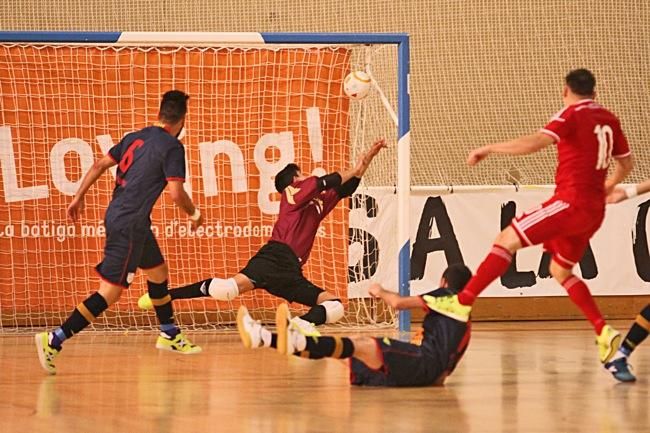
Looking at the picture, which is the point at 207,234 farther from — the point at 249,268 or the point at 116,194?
the point at 116,194

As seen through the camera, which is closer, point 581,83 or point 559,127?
point 559,127

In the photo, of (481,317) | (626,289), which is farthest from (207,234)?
(626,289)

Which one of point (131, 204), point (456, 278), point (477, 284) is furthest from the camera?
point (131, 204)

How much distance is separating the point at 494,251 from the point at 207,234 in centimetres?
435

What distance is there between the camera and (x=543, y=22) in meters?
14.3

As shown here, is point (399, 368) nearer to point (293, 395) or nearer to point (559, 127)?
point (293, 395)

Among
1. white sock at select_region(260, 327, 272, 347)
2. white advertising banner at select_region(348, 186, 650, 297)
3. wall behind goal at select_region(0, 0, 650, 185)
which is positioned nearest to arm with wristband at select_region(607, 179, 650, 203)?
white sock at select_region(260, 327, 272, 347)

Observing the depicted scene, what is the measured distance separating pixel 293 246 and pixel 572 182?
293 cm

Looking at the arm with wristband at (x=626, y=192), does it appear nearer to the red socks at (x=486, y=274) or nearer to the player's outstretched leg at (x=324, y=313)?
the red socks at (x=486, y=274)

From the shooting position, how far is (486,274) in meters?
6.67

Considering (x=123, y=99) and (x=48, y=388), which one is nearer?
A: (x=48, y=388)

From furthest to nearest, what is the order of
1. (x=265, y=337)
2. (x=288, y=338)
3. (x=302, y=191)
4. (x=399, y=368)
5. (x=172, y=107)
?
(x=302, y=191)
(x=172, y=107)
(x=399, y=368)
(x=265, y=337)
(x=288, y=338)

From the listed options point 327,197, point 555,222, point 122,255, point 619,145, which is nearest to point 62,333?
point 122,255

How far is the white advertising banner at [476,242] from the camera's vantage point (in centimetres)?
1088
